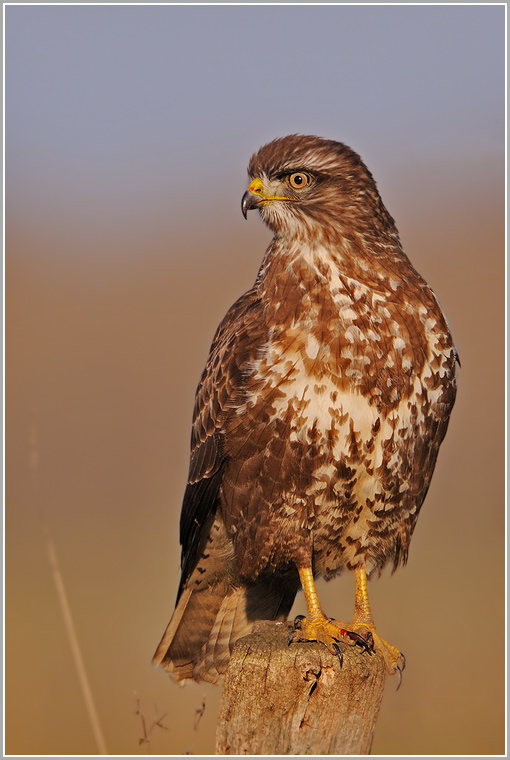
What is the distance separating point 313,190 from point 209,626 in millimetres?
2248

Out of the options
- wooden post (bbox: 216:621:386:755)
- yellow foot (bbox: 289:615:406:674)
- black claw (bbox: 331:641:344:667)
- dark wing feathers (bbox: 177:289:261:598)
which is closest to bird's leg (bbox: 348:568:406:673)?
yellow foot (bbox: 289:615:406:674)

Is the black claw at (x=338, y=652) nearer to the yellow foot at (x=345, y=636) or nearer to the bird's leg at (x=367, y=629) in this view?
the yellow foot at (x=345, y=636)

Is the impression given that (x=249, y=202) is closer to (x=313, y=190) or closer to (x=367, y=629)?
(x=313, y=190)

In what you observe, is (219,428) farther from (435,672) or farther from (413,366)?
(435,672)

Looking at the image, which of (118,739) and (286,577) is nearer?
(286,577)

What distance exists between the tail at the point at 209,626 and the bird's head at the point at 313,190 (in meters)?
1.79

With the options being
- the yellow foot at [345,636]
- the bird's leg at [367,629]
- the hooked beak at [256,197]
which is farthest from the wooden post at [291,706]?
the hooked beak at [256,197]

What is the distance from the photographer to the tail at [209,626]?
484cm

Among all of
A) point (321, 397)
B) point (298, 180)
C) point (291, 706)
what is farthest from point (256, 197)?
point (291, 706)

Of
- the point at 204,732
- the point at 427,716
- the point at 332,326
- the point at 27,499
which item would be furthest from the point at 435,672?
the point at 27,499

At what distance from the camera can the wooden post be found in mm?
3533

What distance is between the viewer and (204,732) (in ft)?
21.1

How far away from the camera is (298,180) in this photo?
447 centimetres

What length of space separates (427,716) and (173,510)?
2993 millimetres
